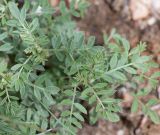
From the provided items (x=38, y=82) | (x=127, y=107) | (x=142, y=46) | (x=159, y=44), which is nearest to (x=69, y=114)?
(x=38, y=82)

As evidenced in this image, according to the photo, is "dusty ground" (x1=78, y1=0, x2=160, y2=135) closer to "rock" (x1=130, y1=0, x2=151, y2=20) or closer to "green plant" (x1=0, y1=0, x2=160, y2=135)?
"rock" (x1=130, y1=0, x2=151, y2=20)

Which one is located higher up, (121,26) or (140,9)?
(140,9)

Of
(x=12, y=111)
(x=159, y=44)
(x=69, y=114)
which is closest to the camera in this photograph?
(x=12, y=111)

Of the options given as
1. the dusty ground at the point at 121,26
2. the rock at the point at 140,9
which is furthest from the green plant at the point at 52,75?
the rock at the point at 140,9

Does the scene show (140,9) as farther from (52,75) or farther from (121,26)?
(52,75)

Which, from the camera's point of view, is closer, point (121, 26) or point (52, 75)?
point (52, 75)

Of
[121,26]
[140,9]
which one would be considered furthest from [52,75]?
[140,9]

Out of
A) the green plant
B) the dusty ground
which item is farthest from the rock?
the green plant

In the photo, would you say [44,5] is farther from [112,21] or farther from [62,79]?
[112,21]
